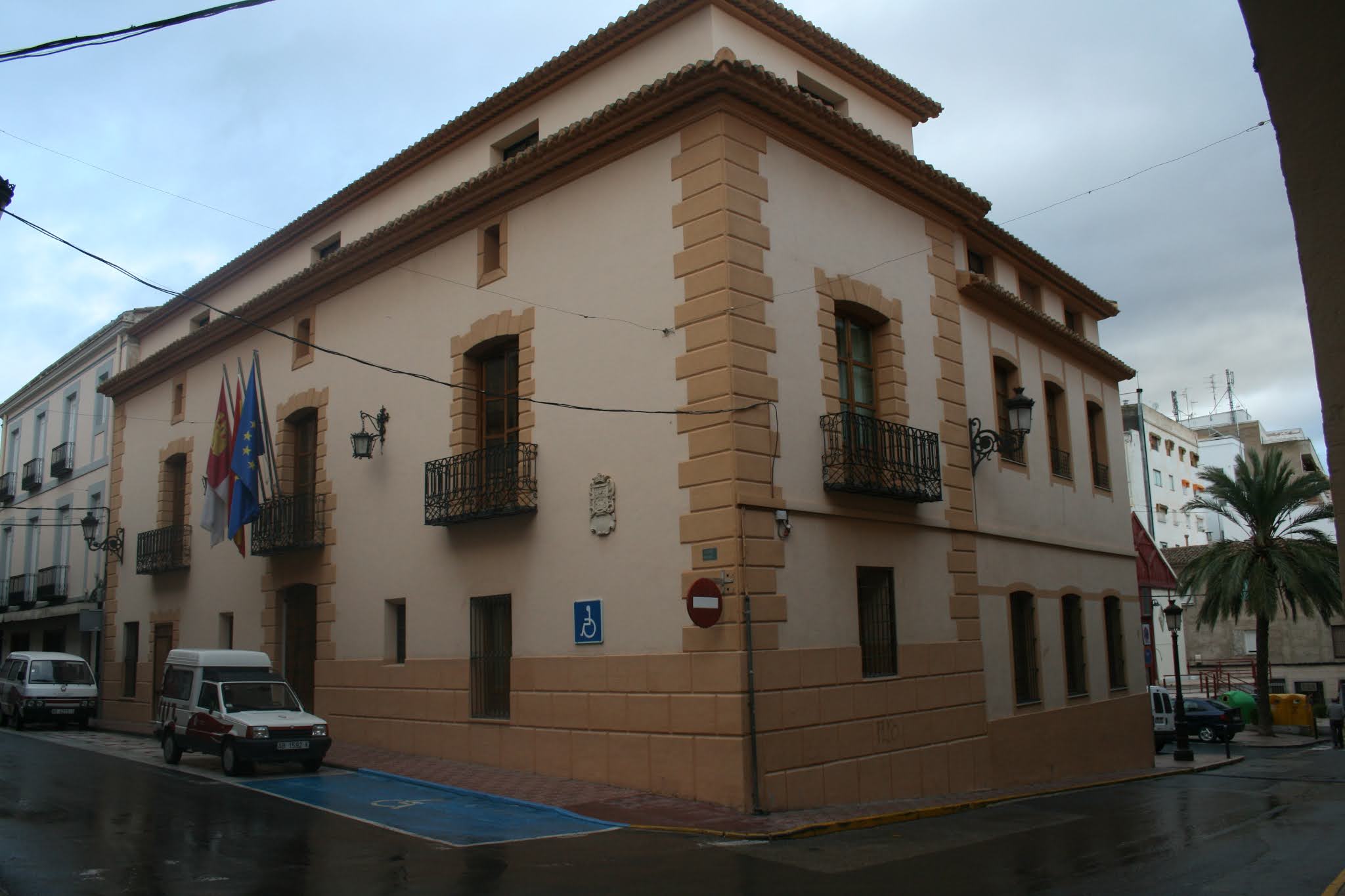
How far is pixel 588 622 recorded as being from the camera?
14.0 metres

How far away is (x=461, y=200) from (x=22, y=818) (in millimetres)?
9965

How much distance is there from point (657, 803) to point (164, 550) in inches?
640

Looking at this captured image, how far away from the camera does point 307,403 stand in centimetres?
2020

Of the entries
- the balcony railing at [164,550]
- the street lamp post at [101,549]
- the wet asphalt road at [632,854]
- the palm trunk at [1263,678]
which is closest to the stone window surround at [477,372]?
the wet asphalt road at [632,854]

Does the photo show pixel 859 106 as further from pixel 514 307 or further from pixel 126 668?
pixel 126 668

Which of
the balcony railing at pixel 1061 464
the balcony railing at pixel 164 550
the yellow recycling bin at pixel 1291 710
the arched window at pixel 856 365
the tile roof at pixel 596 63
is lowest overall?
the yellow recycling bin at pixel 1291 710

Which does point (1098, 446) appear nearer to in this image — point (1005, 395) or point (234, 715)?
A: point (1005, 395)

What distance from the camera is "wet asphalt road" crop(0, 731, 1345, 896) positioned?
340 inches

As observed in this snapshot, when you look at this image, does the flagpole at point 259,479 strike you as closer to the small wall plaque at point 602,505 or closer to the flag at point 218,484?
the flag at point 218,484

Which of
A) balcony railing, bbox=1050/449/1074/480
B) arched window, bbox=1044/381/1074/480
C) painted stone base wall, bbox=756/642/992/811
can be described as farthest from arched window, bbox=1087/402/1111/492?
painted stone base wall, bbox=756/642/992/811

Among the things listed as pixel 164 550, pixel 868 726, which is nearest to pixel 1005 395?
pixel 868 726

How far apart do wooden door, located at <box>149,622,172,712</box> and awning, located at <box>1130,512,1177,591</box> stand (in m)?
21.9

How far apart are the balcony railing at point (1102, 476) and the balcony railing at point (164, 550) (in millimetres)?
19412

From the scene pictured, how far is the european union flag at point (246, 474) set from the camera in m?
19.9
